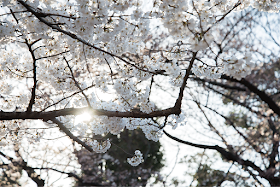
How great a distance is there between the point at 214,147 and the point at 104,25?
3.74 meters

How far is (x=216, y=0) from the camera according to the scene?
2465mm

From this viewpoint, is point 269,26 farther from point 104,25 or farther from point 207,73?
point 104,25

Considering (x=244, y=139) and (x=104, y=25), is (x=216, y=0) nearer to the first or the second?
(x=104, y=25)

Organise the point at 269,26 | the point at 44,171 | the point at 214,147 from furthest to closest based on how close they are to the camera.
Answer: the point at 44,171 < the point at 269,26 < the point at 214,147

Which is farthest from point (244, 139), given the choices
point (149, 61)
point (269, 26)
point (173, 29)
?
point (173, 29)

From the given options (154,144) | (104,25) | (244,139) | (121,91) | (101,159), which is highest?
(154,144)

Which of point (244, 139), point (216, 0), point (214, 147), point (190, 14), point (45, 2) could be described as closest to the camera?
point (190, 14)

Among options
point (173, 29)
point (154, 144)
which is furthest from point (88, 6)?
point (154, 144)

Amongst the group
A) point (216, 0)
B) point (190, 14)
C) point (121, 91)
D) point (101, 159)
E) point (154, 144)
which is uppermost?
point (154, 144)

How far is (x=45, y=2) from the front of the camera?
2713 millimetres

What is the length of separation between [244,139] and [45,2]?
19.4 feet

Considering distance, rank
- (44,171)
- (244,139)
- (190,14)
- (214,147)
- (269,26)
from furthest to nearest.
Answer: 1. (44,171)
2. (269,26)
3. (244,139)
4. (214,147)
5. (190,14)

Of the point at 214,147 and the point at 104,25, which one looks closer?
the point at 104,25

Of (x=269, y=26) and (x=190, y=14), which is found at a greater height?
(x=269, y=26)
